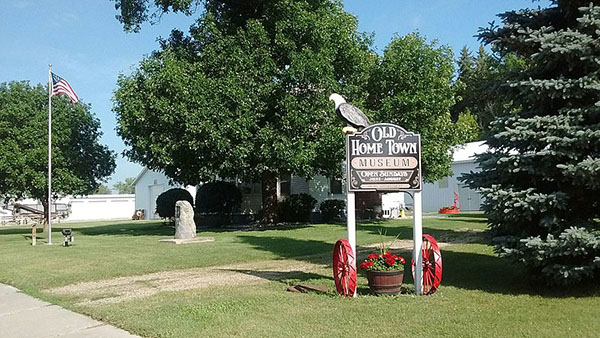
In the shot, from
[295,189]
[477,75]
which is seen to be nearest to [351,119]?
[295,189]

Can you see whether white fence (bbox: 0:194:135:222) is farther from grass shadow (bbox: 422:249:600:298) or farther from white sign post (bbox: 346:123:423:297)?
white sign post (bbox: 346:123:423:297)

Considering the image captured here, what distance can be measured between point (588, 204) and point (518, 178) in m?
1.03

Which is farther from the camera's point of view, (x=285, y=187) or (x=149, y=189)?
(x=149, y=189)

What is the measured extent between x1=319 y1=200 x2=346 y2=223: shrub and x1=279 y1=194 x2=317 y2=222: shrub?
1.91 feet

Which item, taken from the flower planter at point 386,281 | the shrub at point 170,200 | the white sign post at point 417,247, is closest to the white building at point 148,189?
the shrub at point 170,200

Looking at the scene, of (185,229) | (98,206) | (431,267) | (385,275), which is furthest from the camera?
(98,206)

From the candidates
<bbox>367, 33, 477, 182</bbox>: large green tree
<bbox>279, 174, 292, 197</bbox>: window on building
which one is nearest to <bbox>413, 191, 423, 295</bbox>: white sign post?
<bbox>367, 33, 477, 182</bbox>: large green tree

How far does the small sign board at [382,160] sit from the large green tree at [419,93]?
12.1m

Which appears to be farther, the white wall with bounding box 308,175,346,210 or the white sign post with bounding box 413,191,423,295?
the white wall with bounding box 308,175,346,210

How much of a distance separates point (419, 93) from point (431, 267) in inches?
512

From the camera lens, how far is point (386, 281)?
823 cm

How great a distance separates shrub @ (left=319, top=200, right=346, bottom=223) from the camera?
88.9ft

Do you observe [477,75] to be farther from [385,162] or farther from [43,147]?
[385,162]

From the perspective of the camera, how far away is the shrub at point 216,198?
27.2 meters
